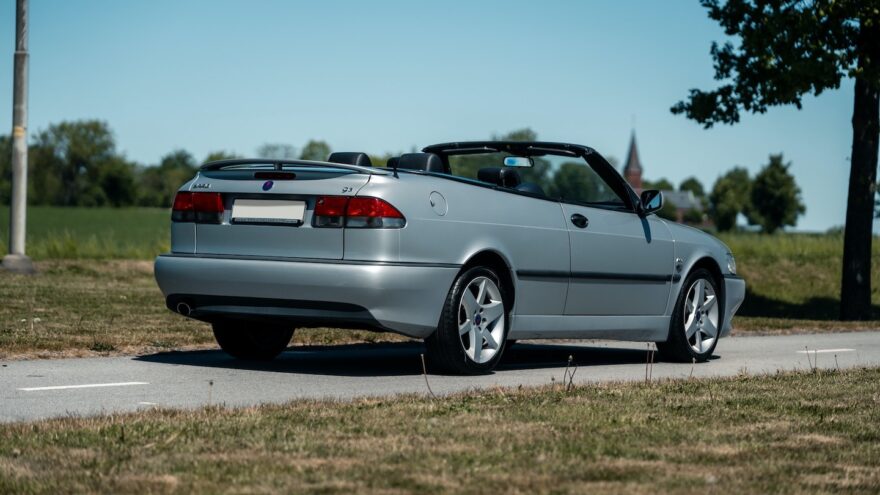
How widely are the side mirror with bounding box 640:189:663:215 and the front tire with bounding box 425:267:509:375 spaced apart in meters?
1.92

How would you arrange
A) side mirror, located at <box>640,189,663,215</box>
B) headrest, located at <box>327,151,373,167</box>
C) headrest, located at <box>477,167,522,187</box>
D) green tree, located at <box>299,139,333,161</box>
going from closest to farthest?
headrest, located at <box>327,151,373,167</box> < headrest, located at <box>477,167,522,187</box> < side mirror, located at <box>640,189,663,215</box> < green tree, located at <box>299,139,333,161</box>

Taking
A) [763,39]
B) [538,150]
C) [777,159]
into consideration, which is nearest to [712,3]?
[763,39]

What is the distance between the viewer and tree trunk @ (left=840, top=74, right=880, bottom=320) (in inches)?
843

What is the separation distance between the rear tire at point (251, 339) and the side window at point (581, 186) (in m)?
2.26

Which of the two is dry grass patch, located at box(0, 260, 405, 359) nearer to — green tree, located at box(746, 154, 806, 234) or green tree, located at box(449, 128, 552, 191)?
green tree, located at box(449, 128, 552, 191)

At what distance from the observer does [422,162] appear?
9.86 meters

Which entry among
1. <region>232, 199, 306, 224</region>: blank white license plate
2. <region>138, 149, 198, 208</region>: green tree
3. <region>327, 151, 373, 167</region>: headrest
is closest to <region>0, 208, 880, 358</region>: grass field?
<region>232, 199, 306, 224</region>: blank white license plate

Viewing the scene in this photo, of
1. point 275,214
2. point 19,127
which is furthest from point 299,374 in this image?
point 19,127

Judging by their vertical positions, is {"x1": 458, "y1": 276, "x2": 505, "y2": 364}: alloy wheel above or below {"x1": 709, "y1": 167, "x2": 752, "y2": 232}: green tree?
below

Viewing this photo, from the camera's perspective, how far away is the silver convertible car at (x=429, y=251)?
28.8 feet

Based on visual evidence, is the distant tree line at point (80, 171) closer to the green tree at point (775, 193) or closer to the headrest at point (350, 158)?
the green tree at point (775, 193)

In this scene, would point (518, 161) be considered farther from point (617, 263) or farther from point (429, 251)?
point (429, 251)

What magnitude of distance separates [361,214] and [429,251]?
51 cm

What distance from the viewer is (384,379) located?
30.5 feet
